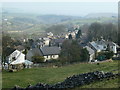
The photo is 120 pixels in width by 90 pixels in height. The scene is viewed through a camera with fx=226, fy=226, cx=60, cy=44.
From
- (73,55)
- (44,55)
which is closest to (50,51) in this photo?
(44,55)

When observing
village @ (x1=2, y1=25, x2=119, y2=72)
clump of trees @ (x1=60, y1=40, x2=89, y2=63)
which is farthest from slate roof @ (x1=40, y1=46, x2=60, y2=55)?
clump of trees @ (x1=60, y1=40, x2=89, y2=63)

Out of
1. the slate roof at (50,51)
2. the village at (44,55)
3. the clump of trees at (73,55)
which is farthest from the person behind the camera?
the slate roof at (50,51)

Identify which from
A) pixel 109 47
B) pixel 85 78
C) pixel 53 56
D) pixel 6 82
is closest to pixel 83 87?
pixel 85 78

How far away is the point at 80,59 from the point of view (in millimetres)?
36750

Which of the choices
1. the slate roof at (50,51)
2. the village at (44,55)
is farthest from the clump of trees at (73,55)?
the slate roof at (50,51)

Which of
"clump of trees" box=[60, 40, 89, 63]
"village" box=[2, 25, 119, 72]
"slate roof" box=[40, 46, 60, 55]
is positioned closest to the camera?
"village" box=[2, 25, 119, 72]

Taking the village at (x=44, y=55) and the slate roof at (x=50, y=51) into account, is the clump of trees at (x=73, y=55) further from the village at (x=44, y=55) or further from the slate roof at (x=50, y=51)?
A: the slate roof at (x=50, y=51)

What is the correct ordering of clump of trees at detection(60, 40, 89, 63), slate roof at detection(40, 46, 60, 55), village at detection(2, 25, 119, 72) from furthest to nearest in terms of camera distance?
slate roof at detection(40, 46, 60, 55)
clump of trees at detection(60, 40, 89, 63)
village at detection(2, 25, 119, 72)

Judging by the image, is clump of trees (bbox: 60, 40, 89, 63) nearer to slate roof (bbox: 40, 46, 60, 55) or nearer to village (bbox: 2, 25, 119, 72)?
village (bbox: 2, 25, 119, 72)

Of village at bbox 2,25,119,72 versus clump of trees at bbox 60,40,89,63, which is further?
clump of trees at bbox 60,40,89,63

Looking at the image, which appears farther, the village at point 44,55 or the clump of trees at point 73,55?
the clump of trees at point 73,55

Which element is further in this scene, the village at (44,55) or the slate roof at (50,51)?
the slate roof at (50,51)

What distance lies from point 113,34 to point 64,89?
48.5 meters

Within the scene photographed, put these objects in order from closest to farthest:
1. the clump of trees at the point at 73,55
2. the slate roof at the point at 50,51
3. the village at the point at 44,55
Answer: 1. the village at the point at 44,55
2. the clump of trees at the point at 73,55
3. the slate roof at the point at 50,51
